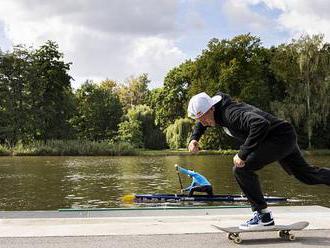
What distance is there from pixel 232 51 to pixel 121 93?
40.7 meters

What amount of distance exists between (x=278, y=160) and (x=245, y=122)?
2.11 ft

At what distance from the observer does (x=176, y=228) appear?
6.11 metres

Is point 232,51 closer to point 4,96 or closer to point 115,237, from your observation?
point 4,96

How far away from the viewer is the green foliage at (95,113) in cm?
7069

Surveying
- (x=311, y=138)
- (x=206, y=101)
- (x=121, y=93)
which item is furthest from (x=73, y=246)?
(x=121, y=93)

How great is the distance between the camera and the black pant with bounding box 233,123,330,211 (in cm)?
554

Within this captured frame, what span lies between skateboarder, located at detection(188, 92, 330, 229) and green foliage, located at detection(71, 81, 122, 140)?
2510 inches

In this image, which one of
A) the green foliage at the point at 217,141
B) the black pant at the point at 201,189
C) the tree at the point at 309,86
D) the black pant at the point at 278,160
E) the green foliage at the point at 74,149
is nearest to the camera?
the black pant at the point at 278,160

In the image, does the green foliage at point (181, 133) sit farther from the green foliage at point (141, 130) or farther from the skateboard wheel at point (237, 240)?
the skateboard wheel at point (237, 240)

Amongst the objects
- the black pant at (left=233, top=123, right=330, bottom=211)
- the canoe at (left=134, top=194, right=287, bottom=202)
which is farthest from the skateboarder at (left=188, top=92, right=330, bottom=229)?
the canoe at (left=134, top=194, right=287, bottom=202)

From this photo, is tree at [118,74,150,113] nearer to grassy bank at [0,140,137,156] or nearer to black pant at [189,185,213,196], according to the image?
grassy bank at [0,140,137,156]

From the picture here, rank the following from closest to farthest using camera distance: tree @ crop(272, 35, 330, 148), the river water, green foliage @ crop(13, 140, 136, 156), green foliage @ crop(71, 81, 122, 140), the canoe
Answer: the canoe
the river water
green foliage @ crop(13, 140, 136, 156)
tree @ crop(272, 35, 330, 148)
green foliage @ crop(71, 81, 122, 140)

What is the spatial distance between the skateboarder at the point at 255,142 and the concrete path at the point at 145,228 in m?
0.44

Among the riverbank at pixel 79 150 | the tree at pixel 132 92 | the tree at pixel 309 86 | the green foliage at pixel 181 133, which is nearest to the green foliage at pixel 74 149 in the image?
the riverbank at pixel 79 150
